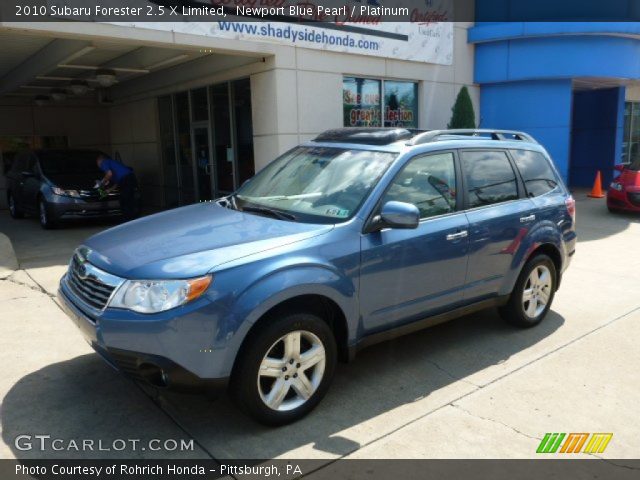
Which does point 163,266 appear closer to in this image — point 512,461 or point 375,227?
point 375,227

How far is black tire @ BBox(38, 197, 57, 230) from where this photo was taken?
10405mm

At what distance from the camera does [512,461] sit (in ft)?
10.4

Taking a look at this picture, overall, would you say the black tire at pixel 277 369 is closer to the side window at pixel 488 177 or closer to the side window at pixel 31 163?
the side window at pixel 488 177

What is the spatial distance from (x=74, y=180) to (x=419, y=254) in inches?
347

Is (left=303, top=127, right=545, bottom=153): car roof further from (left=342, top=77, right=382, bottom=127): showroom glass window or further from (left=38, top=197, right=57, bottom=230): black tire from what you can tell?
(left=38, top=197, right=57, bottom=230): black tire

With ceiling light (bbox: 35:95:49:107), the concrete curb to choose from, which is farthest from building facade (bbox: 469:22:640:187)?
ceiling light (bbox: 35:95:49:107)

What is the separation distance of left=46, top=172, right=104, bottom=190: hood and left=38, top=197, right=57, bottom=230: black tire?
0.44 metres

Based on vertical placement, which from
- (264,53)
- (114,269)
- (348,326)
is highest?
(264,53)

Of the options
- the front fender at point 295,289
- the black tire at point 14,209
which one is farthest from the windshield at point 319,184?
the black tire at point 14,209

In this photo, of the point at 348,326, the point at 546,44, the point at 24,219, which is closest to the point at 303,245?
the point at 348,326

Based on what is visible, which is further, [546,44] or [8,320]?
[546,44]

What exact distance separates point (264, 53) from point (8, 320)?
19.7 feet

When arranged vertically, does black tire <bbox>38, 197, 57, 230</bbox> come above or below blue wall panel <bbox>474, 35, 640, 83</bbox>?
below

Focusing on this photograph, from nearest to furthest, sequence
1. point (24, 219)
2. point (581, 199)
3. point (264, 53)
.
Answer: point (264, 53)
point (24, 219)
point (581, 199)
